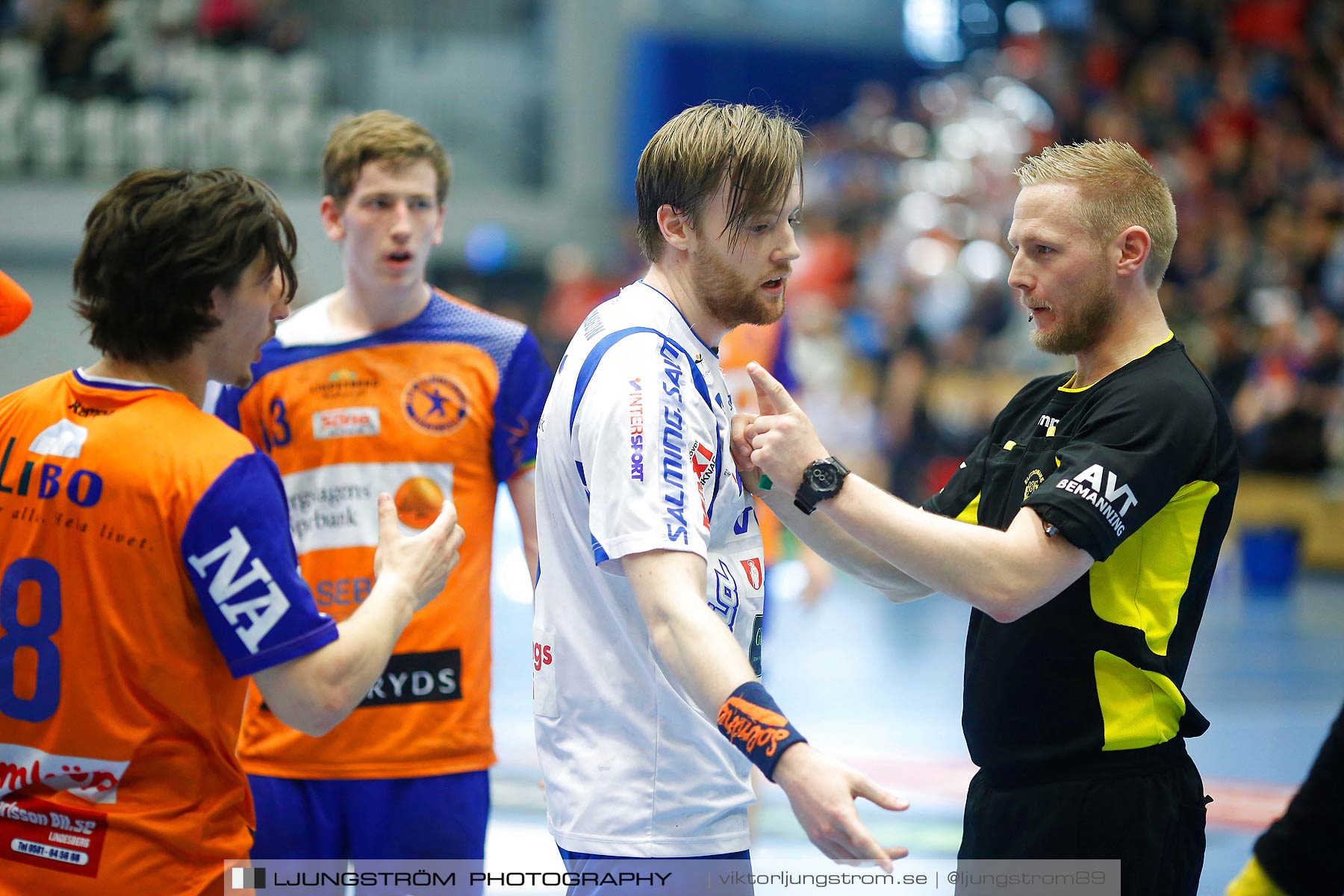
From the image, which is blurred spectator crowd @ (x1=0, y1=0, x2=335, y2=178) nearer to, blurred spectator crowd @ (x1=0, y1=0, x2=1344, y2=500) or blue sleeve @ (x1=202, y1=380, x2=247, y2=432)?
blurred spectator crowd @ (x1=0, y1=0, x2=1344, y2=500)

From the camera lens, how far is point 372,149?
4.03 m

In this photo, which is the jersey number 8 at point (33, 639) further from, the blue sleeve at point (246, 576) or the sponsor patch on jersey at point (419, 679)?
the sponsor patch on jersey at point (419, 679)

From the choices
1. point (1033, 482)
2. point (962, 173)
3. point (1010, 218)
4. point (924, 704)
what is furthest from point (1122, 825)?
point (962, 173)

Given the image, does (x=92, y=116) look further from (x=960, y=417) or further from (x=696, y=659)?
(x=696, y=659)

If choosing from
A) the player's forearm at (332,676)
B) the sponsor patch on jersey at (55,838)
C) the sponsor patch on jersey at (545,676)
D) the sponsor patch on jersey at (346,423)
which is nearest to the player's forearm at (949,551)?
the sponsor patch on jersey at (545,676)

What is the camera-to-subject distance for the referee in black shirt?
269cm

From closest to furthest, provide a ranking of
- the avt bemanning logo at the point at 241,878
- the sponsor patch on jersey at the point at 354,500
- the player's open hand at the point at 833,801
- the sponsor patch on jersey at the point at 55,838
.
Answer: the player's open hand at the point at 833,801, the sponsor patch on jersey at the point at 55,838, the avt bemanning logo at the point at 241,878, the sponsor patch on jersey at the point at 354,500

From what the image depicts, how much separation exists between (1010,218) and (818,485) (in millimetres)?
12421

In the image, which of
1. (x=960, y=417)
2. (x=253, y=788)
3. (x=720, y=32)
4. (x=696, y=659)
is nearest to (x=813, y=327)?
(x=960, y=417)

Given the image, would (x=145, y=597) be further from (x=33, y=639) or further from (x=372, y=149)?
(x=372, y=149)

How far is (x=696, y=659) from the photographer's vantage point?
7.72 ft

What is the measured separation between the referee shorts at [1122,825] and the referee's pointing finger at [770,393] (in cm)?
100

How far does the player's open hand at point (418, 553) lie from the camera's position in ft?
8.81

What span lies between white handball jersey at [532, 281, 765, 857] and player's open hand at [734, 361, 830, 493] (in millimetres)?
90
